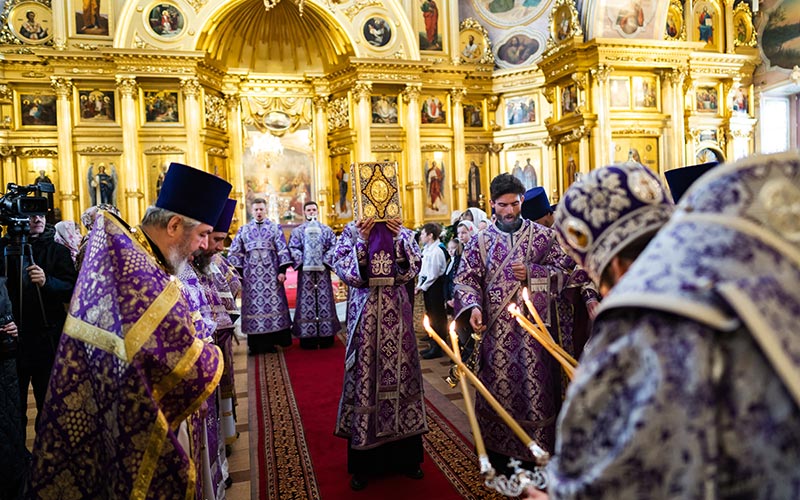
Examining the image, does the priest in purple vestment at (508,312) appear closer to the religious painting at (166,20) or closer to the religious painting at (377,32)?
the religious painting at (377,32)

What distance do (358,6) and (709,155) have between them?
35.4ft

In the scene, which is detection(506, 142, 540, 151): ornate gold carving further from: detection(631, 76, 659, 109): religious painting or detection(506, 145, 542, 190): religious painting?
detection(631, 76, 659, 109): religious painting

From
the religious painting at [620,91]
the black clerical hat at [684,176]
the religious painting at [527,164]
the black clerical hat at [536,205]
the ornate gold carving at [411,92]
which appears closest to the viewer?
the black clerical hat at [684,176]

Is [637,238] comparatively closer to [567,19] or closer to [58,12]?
[567,19]

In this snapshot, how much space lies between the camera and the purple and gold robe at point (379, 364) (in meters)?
3.73

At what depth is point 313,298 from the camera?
834 cm

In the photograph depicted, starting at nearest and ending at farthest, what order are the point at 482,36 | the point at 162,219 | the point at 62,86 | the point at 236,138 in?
the point at 162,219 → the point at 62,86 → the point at 236,138 → the point at 482,36

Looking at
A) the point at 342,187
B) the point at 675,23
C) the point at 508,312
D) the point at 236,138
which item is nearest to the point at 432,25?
the point at 342,187

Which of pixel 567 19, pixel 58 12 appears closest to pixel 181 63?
pixel 58 12

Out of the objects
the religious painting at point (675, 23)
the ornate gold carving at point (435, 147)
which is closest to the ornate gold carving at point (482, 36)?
the ornate gold carving at point (435, 147)

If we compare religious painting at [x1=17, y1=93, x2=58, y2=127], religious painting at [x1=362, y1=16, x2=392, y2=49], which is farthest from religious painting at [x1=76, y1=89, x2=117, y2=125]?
religious painting at [x1=362, y1=16, x2=392, y2=49]

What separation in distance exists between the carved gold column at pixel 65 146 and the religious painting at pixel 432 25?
995cm

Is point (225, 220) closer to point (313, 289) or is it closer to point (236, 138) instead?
point (313, 289)

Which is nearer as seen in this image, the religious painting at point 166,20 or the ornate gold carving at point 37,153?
the ornate gold carving at point 37,153
